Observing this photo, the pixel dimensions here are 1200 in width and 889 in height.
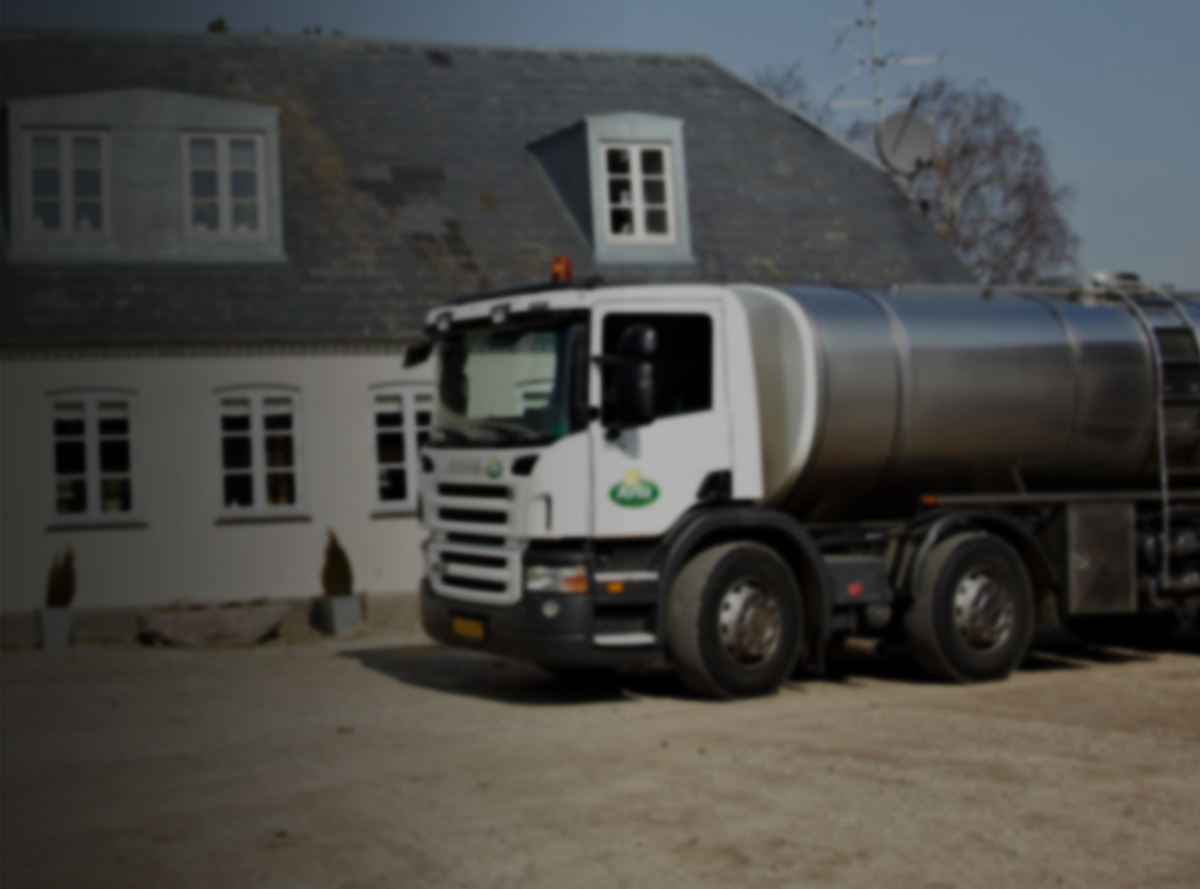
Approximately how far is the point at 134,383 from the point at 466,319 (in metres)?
7.55

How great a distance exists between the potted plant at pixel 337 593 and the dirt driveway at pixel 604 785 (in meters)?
5.19

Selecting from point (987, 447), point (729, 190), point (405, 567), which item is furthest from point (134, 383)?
point (987, 447)

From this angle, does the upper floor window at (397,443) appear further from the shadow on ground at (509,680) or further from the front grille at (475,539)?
the front grille at (475,539)

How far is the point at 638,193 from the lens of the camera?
20.4 m

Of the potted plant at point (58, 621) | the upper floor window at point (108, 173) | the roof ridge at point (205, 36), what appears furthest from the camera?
the potted plant at point (58, 621)

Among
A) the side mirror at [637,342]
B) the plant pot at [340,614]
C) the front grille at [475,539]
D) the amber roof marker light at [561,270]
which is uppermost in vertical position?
the amber roof marker light at [561,270]

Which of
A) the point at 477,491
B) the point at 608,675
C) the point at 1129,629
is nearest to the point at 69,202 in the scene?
the point at 477,491

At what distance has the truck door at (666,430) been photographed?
406 inches

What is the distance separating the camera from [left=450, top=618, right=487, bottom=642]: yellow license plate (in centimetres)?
1066

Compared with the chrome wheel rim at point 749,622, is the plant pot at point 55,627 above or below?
below

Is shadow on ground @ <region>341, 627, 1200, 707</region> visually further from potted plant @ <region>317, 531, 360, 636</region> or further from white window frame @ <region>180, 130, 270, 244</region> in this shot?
white window frame @ <region>180, 130, 270, 244</region>

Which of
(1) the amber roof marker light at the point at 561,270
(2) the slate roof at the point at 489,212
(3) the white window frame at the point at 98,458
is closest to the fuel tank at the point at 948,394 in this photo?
(1) the amber roof marker light at the point at 561,270

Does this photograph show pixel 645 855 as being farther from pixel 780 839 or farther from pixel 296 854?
pixel 296 854

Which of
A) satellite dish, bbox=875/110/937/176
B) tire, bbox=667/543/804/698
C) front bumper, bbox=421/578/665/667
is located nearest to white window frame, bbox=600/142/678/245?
satellite dish, bbox=875/110/937/176
